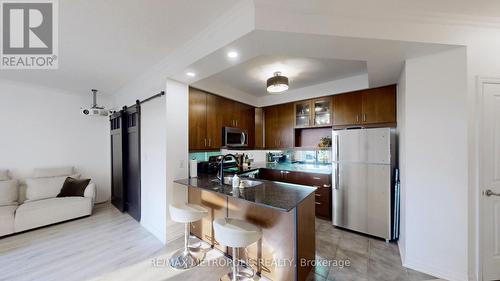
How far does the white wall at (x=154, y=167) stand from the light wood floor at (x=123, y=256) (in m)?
0.25

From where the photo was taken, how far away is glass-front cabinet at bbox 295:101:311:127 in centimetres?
392

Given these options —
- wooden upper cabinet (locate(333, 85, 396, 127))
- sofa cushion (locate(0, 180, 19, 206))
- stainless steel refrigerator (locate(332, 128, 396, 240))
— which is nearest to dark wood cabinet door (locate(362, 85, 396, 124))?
wooden upper cabinet (locate(333, 85, 396, 127))

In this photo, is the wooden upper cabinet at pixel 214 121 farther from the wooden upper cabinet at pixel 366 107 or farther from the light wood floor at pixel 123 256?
the wooden upper cabinet at pixel 366 107

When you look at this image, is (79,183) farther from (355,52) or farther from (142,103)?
(355,52)

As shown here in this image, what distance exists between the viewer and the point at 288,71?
3129 millimetres

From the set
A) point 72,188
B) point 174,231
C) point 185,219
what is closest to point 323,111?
point 185,219

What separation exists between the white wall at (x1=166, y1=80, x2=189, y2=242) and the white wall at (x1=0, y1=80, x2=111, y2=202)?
9.50 feet

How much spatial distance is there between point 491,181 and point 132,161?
500cm

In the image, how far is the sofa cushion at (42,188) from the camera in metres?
3.36

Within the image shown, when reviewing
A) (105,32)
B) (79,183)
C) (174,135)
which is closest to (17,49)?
(105,32)

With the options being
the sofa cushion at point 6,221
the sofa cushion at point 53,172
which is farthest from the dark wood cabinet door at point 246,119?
the sofa cushion at point 6,221

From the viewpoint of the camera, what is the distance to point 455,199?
1.84m

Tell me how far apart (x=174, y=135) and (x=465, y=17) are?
137 inches

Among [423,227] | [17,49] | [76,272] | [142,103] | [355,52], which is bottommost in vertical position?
[76,272]
